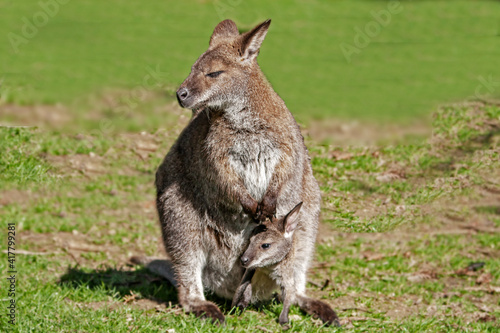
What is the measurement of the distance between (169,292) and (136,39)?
12.3 m

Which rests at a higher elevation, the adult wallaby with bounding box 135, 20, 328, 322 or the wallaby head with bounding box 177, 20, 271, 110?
the wallaby head with bounding box 177, 20, 271, 110

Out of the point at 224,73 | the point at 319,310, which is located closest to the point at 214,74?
the point at 224,73

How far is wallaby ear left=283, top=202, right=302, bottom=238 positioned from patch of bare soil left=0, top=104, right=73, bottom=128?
255 inches

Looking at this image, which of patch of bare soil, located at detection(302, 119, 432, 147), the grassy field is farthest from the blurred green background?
patch of bare soil, located at detection(302, 119, 432, 147)

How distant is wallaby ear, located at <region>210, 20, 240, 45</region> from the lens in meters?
6.12

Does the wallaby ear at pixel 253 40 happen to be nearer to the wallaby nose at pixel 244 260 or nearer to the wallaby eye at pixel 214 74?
the wallaby eye at pixel 214 74

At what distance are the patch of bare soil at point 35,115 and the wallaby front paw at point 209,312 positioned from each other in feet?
20.3

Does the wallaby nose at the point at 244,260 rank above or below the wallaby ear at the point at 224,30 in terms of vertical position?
below

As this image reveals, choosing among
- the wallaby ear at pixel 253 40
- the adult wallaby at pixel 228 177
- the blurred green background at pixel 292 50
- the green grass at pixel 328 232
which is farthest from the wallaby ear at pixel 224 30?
the blurred green background at pixel 292 50

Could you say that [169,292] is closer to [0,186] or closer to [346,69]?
[0,186]

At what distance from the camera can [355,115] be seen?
12.1m

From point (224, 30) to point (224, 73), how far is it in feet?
1.99

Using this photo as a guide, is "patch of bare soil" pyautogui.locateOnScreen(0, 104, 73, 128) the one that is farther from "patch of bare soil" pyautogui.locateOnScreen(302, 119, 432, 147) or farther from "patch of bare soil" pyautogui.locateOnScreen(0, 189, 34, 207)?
"patch of bare soil" pyautogui.locateOnScreen(302, 119, 432, 147)

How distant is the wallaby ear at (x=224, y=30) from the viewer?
6.12 m
